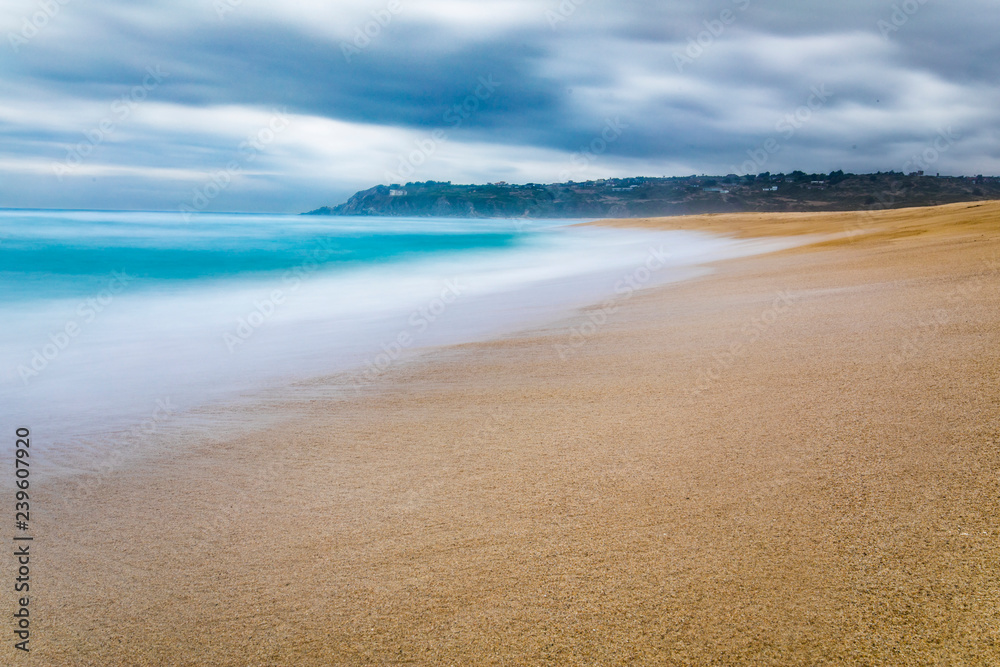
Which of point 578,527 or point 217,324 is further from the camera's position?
point 217,324

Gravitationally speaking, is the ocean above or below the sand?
above

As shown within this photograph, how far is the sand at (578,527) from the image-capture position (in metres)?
1.76

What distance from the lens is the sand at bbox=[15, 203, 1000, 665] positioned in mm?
1757

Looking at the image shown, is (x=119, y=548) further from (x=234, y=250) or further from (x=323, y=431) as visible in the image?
(x=234, y=250)

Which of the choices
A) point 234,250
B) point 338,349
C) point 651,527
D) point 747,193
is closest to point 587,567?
point 651,527

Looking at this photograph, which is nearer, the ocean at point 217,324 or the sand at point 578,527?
the sand at point 578,527

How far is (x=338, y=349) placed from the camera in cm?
688

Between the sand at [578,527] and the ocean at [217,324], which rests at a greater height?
the ocean at [217,324]

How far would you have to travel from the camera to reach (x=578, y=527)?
2.31 m

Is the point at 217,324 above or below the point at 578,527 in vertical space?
above

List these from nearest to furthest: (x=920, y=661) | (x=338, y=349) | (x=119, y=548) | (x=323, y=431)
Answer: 1. (x=920, y=661)
2. (x=119, y=548)
3. (x=323, y=431)
4. (x=338, y=349)

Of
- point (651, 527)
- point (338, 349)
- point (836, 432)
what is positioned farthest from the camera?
point (338, 349)

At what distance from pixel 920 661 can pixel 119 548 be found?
2.81 metres

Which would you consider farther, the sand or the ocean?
the ocean
